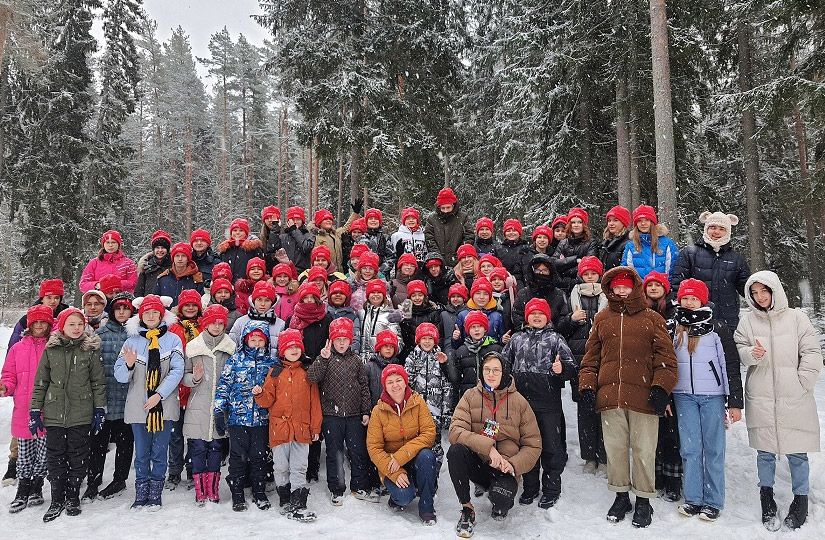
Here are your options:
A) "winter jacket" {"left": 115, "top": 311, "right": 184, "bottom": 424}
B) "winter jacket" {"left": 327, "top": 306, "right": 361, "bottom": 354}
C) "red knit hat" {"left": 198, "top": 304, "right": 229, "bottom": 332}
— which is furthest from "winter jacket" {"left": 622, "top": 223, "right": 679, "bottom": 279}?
"winter jacket" {"left": 115, "top": 311, "right": 184, "bottom": 424}

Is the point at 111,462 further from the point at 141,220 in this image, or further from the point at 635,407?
the point at 141,220

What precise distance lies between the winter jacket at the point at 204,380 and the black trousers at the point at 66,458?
103 cm

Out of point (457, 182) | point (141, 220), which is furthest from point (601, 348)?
point (141, 220)

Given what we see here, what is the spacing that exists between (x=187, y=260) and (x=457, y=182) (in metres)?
19.0

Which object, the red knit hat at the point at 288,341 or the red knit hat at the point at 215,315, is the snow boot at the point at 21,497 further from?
the red knit hat at the point at 288,341

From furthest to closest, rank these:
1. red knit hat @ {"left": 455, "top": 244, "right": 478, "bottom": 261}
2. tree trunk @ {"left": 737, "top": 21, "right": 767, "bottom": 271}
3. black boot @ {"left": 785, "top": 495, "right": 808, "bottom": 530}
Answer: tree trunk @ {"left": 737, "top": 21, "right": 767, "bottom": 271}
red knit hat @ {"left": 455, "top": 244, "right": 478, "bottom": 261}
black boot @ {"left": 785, "top": 495, "right": 808, "bottom": 530}

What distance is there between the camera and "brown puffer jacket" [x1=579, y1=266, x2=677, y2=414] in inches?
202

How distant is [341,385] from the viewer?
573cm

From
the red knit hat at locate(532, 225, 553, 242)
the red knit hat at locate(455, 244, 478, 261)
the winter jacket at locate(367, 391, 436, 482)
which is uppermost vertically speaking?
the red knit hat at locate(532, 225, 553, 242)

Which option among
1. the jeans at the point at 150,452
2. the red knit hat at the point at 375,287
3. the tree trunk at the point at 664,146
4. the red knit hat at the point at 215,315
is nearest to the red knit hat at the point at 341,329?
the red knit hat at the point at 375,287

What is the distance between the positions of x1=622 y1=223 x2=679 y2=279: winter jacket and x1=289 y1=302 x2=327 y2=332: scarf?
420cm

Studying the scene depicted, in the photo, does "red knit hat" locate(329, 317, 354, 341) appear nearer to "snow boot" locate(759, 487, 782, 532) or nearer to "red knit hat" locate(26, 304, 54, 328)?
"red knit hat" locate(26, 304, 54, 328)

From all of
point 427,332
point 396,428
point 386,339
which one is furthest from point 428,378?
point 396,428

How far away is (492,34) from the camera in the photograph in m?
18.7
